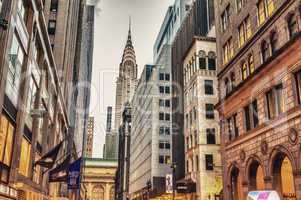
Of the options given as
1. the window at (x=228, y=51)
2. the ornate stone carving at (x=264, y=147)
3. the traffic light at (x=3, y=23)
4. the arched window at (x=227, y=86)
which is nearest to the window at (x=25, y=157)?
the traffic light at (x=3, y=23)

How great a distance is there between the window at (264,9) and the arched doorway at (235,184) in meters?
12.8

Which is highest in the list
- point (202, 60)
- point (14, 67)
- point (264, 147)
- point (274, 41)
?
point (202, 60)

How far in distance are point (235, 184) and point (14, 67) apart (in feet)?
67.9

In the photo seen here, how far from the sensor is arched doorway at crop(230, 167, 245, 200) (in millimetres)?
30106

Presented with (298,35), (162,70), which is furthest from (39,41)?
(162,70)

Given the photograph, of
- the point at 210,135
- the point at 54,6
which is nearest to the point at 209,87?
the point at 210,135

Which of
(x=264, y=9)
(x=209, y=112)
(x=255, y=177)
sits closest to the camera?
(x=264, y=9)

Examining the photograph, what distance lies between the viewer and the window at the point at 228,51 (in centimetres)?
3359

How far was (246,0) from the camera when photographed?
3012cm

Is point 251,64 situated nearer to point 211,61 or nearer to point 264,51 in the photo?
point 264,51

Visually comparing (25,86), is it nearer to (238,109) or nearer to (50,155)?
(50,155)

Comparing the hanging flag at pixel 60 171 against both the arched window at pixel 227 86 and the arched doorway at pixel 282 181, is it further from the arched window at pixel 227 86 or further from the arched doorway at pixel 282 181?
the arched window at pixel 227 86

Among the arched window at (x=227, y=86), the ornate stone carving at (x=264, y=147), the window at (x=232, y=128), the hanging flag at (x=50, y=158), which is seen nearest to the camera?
the ornate stone carving at (x=264, y=147)

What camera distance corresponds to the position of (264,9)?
26.9 metres
